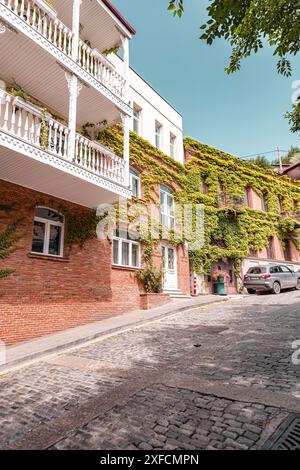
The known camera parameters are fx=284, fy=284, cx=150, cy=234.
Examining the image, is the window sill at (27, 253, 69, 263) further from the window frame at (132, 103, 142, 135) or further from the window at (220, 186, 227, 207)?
the window at (220, 186, 227, 207)

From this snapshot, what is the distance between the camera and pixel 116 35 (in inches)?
451

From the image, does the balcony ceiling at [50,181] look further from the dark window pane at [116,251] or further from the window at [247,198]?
the window at [247,198]

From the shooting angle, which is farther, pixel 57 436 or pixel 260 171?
pixel 260 171

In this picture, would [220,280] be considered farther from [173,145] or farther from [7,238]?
[7,238]

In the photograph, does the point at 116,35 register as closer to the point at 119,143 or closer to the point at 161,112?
the point at 119,143

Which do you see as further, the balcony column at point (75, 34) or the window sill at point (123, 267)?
the window sill at point (123, 267)

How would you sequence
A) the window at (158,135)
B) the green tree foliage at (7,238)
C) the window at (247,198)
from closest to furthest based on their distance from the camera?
the green tree foliage at (7,238) → the window at (158,135) → the window at (247,198)

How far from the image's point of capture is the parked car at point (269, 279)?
15984mm

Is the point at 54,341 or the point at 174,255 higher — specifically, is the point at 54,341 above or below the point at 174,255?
below

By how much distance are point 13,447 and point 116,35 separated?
43.7 feet

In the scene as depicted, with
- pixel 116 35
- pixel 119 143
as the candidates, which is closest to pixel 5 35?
pixel 116 35

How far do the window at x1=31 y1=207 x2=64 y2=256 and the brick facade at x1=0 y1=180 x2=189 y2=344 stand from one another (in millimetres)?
296

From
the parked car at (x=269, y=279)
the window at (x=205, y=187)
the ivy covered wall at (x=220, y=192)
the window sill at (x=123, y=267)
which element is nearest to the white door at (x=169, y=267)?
the ivy covered wall at (x=220, y=192)

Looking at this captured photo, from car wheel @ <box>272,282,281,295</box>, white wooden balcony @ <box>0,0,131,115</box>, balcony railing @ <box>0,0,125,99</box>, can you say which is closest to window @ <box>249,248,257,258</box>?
car wheel @ <box>272,282,281,295</box>
